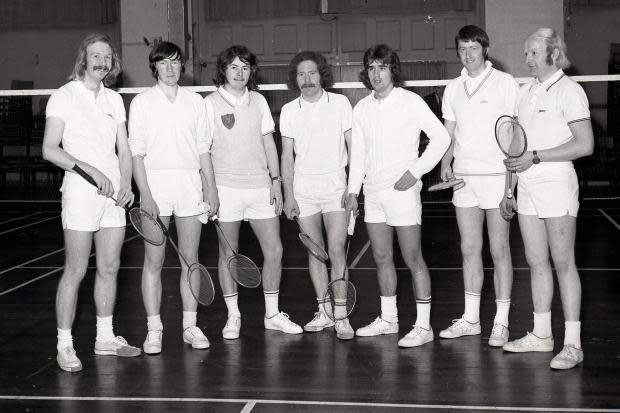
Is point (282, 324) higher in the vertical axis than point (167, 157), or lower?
lower

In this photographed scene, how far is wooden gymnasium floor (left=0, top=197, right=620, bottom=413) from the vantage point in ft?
14.6

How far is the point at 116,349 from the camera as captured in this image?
533 cm

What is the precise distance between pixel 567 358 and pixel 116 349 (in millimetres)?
2461

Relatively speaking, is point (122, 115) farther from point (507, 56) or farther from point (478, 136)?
point (507, 56)

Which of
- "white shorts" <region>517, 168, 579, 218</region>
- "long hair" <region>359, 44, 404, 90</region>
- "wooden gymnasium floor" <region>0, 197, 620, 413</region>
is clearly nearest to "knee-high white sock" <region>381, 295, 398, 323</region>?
"wooden gymnasium floor" <region>0, 197, 620, 413</region>

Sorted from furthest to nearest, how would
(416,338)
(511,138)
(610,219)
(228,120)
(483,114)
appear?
(610,219), (228,120), (416,338), (483,114), (511,138)

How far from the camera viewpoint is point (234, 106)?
558 centimetres

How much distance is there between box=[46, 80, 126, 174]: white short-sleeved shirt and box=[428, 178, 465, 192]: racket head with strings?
1702mm

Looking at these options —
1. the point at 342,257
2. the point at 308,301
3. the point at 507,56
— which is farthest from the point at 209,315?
the point at 507,56

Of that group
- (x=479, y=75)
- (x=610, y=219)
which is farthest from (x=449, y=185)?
(x=610, y=219)

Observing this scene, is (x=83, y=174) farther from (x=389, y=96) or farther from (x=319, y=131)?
(x=389, y=96)

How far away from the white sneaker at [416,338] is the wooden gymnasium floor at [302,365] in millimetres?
58

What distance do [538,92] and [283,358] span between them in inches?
78.4

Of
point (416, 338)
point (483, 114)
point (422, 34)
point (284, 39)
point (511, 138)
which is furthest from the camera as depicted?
point (284, 39)
